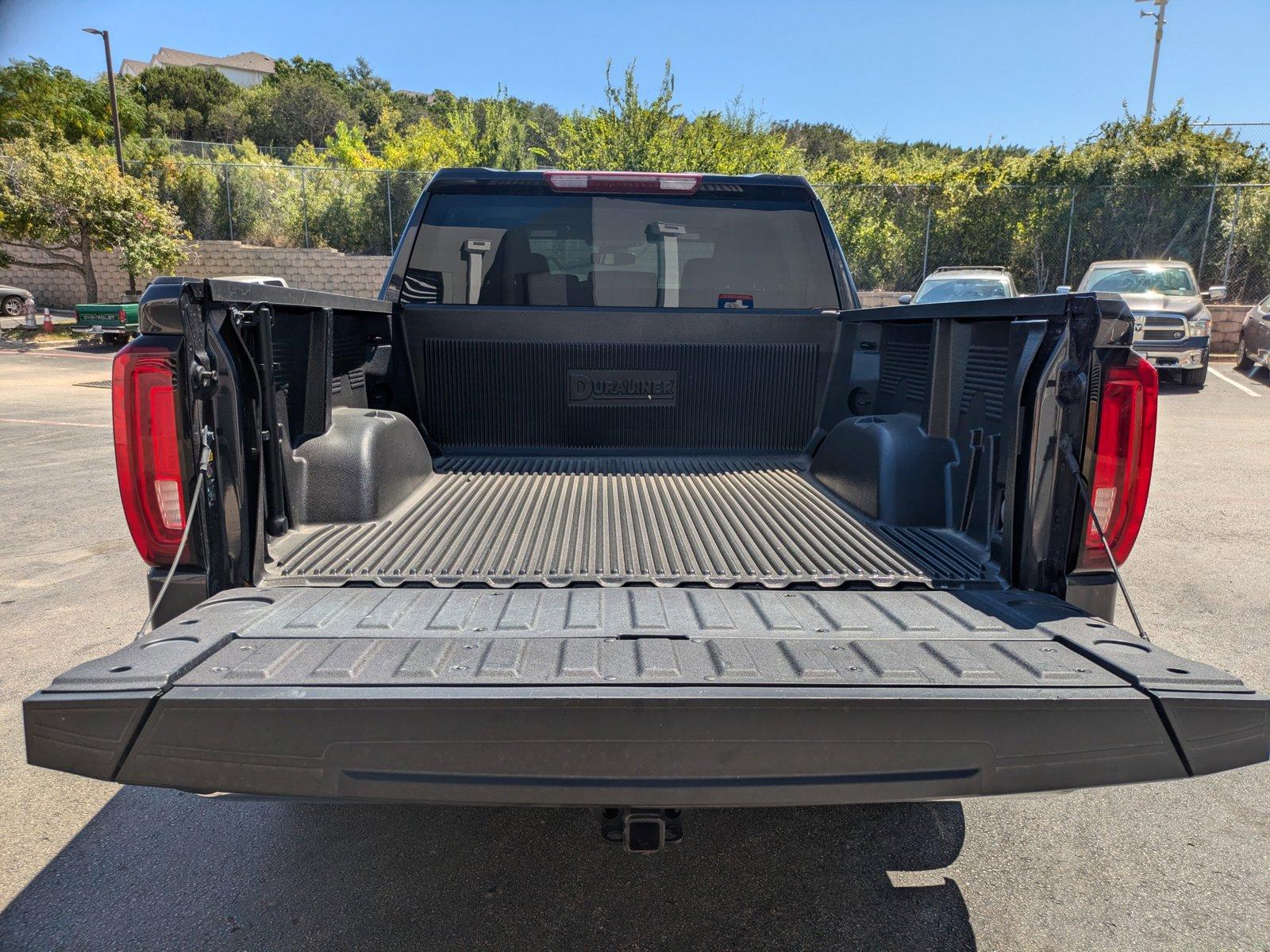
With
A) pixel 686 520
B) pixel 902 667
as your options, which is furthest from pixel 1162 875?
pixel 686 520

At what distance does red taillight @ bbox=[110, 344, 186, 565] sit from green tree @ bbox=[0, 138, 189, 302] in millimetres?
24362

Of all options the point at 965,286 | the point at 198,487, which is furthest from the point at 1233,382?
the point at 198,487

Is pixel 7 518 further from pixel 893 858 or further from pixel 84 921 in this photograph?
pixel 893 858

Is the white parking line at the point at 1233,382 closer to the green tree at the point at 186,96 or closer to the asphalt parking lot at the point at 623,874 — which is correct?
the asphalt parking lot at the point at 623,874

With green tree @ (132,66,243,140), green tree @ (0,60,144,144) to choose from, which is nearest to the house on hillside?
green tree @ (132,66,243,140)

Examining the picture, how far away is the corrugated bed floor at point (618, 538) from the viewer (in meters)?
2.45

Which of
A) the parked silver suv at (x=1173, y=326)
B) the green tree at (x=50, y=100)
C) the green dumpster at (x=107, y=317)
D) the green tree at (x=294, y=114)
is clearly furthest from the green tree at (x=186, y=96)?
the parked silver suv at (x=1173, y=326)

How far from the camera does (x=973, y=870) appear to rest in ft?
8.70

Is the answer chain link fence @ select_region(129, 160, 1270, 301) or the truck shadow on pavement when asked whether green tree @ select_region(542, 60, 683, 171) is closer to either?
chain link fence @ select_region(129, 160, 1270, 301)

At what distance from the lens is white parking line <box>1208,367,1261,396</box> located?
14.7m

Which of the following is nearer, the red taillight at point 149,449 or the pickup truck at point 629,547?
the pickup truck at point 629,547

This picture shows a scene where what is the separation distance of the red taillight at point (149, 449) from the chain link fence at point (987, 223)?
834 inches

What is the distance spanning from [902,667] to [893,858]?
4.27 ft

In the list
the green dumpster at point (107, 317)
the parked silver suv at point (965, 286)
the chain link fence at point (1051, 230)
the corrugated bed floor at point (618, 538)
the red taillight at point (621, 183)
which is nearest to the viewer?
the corrugated bed floor at point (618, 538)
